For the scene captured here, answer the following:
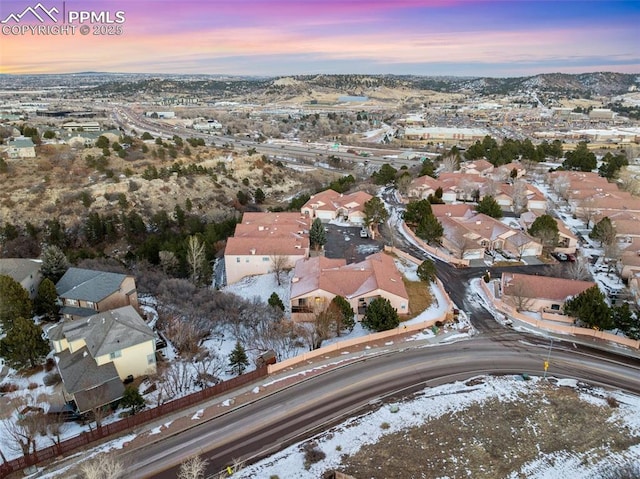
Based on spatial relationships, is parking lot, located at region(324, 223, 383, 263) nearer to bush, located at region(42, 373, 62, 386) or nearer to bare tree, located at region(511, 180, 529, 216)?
bare tree, located at region(511, 180, 529, 216)

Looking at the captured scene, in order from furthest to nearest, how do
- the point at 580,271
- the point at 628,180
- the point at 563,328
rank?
the point at 628,180, the point at 580,271, the point at 563,328

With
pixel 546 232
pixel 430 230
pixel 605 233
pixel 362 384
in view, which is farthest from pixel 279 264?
pixel 605 233

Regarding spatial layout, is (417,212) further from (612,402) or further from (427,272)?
(612,402)

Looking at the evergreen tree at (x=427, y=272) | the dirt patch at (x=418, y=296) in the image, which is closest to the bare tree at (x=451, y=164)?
the evergreen tree at (x=427, y=272)

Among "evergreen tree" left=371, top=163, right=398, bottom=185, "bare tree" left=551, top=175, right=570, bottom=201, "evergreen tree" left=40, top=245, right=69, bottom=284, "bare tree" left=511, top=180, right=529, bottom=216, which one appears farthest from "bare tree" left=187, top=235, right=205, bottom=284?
"bare tree" left=551, top=175, right=570, bottom=201

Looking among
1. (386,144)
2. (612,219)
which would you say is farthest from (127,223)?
(386,144)

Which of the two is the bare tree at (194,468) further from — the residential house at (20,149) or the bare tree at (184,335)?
the residential house at (20,149)
